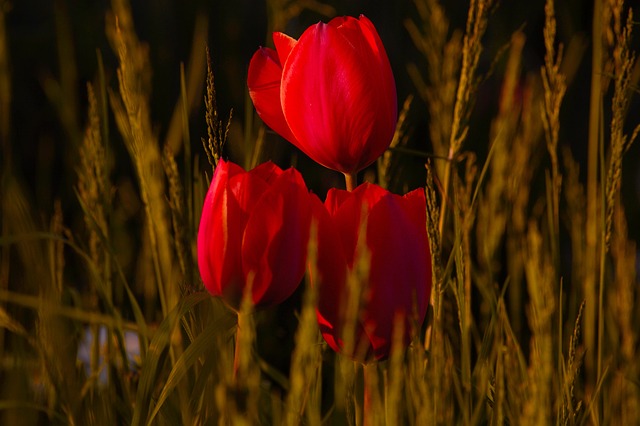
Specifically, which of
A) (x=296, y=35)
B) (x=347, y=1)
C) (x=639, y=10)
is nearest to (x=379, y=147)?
(x=296, y=35)

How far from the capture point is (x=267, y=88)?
65 cm

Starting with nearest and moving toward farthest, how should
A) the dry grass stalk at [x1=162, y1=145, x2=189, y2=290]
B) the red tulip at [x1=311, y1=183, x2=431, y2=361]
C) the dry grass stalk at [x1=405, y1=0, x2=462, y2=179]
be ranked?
the red tulip at [x1=311, y1=183, x2=431, y2=361], the dry grass stalk at [x1=162, y1=145, x2=189, y2=290], the dry grass stalk at [x1=405, y1=0, x2=462, y2=179]

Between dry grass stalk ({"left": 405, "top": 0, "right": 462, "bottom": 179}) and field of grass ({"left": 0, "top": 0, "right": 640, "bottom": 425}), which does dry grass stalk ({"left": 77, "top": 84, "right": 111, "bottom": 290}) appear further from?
dry grass stalk ({"left": 405, "top": 0, "right": 462, "bottom": 179})

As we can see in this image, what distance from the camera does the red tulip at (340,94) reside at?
22.6 inches

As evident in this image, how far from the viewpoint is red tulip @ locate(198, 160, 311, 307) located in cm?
53

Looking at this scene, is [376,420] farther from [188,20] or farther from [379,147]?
[188,20]

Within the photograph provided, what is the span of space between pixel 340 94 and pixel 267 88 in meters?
0.09

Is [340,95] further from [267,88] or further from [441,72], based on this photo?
[441,72]

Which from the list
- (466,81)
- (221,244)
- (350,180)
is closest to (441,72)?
(466,81)

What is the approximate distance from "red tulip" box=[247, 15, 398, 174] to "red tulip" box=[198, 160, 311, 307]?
0.05 m

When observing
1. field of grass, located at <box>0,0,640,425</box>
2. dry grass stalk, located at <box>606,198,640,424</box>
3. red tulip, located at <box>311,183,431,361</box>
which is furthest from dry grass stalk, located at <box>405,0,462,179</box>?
red tulip, located at <box>311,183,431,361</box>

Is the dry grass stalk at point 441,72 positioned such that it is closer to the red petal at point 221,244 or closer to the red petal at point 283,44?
the red petal at point 283,44

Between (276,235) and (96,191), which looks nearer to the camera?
(276,235)

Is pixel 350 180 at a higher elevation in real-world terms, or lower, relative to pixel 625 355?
higher
